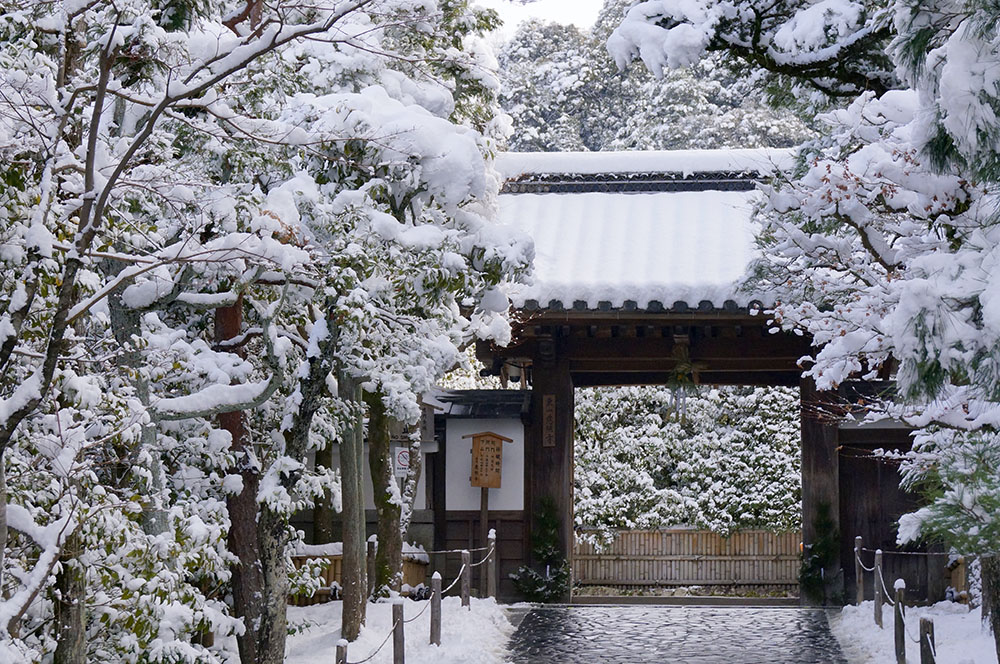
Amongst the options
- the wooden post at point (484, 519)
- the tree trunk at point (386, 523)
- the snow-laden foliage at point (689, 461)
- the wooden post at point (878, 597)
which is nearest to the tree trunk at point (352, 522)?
the tree trunk at point (386, 523)

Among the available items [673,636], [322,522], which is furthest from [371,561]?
[673,636]

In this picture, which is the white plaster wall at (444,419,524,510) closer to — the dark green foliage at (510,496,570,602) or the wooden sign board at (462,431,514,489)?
the wooden sign board at (462,431,514,489)

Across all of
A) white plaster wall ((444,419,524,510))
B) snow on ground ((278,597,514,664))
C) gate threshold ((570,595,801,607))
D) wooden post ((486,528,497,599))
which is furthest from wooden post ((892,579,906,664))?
gate threshold ((570,595,801,607))

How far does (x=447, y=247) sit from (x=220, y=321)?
87.9 inches

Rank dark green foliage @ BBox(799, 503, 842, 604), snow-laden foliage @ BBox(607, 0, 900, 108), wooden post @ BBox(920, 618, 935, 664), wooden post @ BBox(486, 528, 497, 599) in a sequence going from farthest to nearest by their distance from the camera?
dark green foliage @ BBox(799, 503, 842, 604) → wooden post @ BBox(486, 528, 497, 599) → wooden post @ BBox(920, 618, 935, 664) → snow-laden foliage @ BBox(607, 0, 900, 108)

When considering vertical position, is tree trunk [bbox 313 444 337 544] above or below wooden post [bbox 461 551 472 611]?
above

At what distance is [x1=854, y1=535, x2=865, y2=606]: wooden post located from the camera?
13.5 m

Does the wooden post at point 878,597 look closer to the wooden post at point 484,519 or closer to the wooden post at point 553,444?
the wooden post at point 553,444

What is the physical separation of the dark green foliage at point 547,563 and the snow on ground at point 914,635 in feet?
11.1

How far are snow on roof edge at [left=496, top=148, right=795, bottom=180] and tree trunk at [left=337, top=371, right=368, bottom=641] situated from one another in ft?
23.7

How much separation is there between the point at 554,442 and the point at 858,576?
403 cm

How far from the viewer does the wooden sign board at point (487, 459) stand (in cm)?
1531

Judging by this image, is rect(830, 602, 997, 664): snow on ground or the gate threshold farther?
the gate threshold

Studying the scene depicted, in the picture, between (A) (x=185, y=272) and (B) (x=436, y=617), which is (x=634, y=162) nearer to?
(B) (x=436, y=617)
